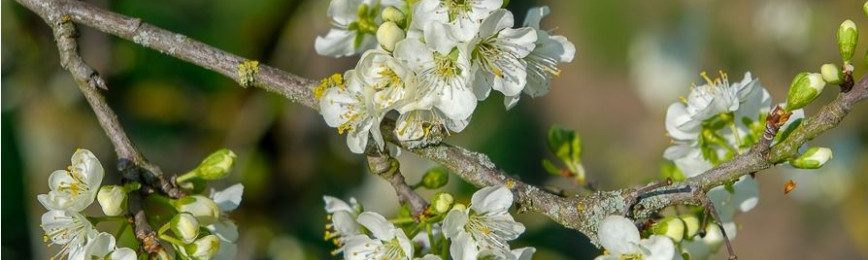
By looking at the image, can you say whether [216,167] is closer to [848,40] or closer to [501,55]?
[501,55]

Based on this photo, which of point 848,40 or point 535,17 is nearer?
point 848,40

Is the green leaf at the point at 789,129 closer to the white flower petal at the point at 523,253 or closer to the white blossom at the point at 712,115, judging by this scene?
the white blossom at the point at 712,115

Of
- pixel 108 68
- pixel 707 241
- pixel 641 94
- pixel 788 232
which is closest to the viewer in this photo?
pixel 707 241

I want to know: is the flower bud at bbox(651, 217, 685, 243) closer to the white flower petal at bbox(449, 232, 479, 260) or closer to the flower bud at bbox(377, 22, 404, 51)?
the white flower petal at bbox(449, 232, 479, 260)

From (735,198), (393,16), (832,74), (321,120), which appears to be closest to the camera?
(832,74)

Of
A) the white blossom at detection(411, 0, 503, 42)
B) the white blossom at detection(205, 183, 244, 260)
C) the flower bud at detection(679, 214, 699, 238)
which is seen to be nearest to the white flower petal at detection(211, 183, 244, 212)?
the white blossom at detection(205, 183, 244, 260)

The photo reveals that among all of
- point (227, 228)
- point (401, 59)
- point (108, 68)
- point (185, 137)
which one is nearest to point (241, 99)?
point (185, 137)

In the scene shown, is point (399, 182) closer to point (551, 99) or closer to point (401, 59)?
point (401, 59)

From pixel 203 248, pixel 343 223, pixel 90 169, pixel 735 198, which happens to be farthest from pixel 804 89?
pixel 90 169
